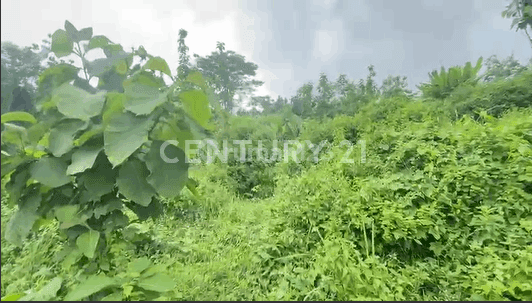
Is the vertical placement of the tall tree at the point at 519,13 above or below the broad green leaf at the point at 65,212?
above

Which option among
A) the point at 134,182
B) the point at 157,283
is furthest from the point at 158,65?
the point at 157,283

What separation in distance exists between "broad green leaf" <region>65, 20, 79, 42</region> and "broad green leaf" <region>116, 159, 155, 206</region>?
0.69m

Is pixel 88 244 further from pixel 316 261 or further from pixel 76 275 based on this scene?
pixel 316 261

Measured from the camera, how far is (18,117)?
1.41m

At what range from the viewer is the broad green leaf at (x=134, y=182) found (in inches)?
57.9

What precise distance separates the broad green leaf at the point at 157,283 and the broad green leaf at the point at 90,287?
0.13 metres

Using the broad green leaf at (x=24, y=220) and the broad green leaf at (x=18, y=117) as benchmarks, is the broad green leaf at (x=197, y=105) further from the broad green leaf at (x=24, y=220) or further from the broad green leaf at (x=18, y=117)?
the broad green leaf at (x=24, y=220)

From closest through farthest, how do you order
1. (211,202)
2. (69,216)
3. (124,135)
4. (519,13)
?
(124,135) < (69,216) < (211,202) < (519,13)

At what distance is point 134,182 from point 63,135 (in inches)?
13.8

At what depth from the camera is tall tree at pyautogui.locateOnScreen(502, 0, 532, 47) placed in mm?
5673

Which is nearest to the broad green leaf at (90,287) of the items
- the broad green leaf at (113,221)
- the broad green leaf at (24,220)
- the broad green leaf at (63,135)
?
the broad green leaf at (113,221)

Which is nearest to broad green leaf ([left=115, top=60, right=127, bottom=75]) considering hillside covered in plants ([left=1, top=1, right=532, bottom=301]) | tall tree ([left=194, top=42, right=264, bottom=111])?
hillside covered in plants ([left=1, top=1, right=532, bottom=301])

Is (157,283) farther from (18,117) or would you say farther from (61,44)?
(61,44)

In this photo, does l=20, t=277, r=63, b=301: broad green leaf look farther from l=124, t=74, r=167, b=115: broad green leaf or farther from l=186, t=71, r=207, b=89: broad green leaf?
l=186, t=71, r=207, b=89: broad green leaf
